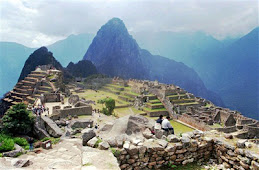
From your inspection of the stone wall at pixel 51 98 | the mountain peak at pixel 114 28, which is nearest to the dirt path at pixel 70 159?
the stone wall at pixel 51 98

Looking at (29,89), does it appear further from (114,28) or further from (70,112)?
A: (114,28)

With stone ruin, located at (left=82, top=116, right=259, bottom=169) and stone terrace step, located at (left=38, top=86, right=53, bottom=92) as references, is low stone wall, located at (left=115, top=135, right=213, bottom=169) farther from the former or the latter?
stone terrace step, located at (left=38, top=86, right=53, bottom=92)

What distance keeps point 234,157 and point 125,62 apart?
139049mm

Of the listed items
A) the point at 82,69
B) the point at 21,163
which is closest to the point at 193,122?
the point at 21,163

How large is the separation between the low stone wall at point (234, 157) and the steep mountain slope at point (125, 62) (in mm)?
125546

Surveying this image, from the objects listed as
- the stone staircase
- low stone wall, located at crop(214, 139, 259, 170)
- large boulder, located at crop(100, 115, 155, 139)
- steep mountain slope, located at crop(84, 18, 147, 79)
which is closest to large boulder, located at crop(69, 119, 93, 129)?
large boulder, located at crop(100, 115, 155, 139)

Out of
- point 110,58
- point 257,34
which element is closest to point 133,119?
point 110,58

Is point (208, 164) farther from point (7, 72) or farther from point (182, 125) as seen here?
point (7, 72)

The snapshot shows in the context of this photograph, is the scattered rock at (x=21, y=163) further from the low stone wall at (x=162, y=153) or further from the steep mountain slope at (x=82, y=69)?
the steep mountain slope at (x=82, y=69)

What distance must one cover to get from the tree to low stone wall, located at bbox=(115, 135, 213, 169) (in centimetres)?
918

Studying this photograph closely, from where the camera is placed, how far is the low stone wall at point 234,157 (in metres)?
4.75

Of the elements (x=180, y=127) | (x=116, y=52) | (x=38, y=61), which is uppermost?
(x=116, y=52)

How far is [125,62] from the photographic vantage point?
469ft

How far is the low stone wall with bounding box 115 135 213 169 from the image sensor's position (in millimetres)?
4902
